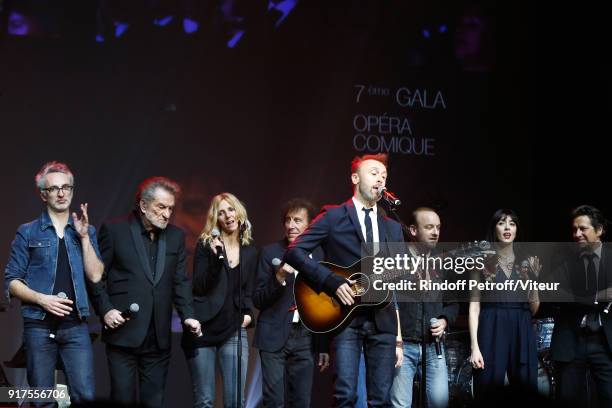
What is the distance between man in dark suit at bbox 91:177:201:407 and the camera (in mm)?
5789

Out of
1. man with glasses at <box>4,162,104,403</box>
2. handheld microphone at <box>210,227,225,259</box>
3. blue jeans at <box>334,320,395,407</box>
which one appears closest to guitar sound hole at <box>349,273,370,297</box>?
blue jeans at <box>334,320,395,407</box>

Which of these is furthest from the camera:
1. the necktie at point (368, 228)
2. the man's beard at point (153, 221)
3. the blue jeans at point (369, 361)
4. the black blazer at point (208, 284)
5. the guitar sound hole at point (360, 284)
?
the black blazer at point (208, 284)

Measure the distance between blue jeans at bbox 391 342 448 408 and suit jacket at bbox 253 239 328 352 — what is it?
581mm

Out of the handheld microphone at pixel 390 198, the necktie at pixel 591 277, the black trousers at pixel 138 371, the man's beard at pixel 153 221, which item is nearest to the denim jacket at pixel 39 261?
the black trousers at pixel 138 371

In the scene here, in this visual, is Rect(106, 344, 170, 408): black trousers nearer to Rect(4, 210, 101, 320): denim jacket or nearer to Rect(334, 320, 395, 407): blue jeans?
Rect(4, 210, 101, 320): denim jacket

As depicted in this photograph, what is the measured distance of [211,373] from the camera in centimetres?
621

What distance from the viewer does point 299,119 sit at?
8477 mm

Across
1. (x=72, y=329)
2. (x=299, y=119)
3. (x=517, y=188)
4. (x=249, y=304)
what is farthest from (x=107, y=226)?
(x=517, y=188)

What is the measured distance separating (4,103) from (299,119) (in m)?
2.67

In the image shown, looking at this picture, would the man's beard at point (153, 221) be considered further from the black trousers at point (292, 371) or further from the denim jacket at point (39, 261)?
the black trousers at point (292, 371)

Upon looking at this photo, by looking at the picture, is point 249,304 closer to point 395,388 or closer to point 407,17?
point 395,388

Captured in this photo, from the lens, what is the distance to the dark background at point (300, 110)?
7457 mm

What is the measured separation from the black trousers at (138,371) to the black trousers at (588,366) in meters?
2.80

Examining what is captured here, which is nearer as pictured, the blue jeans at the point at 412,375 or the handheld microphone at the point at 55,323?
the handheld microphone at the point at 55,323
